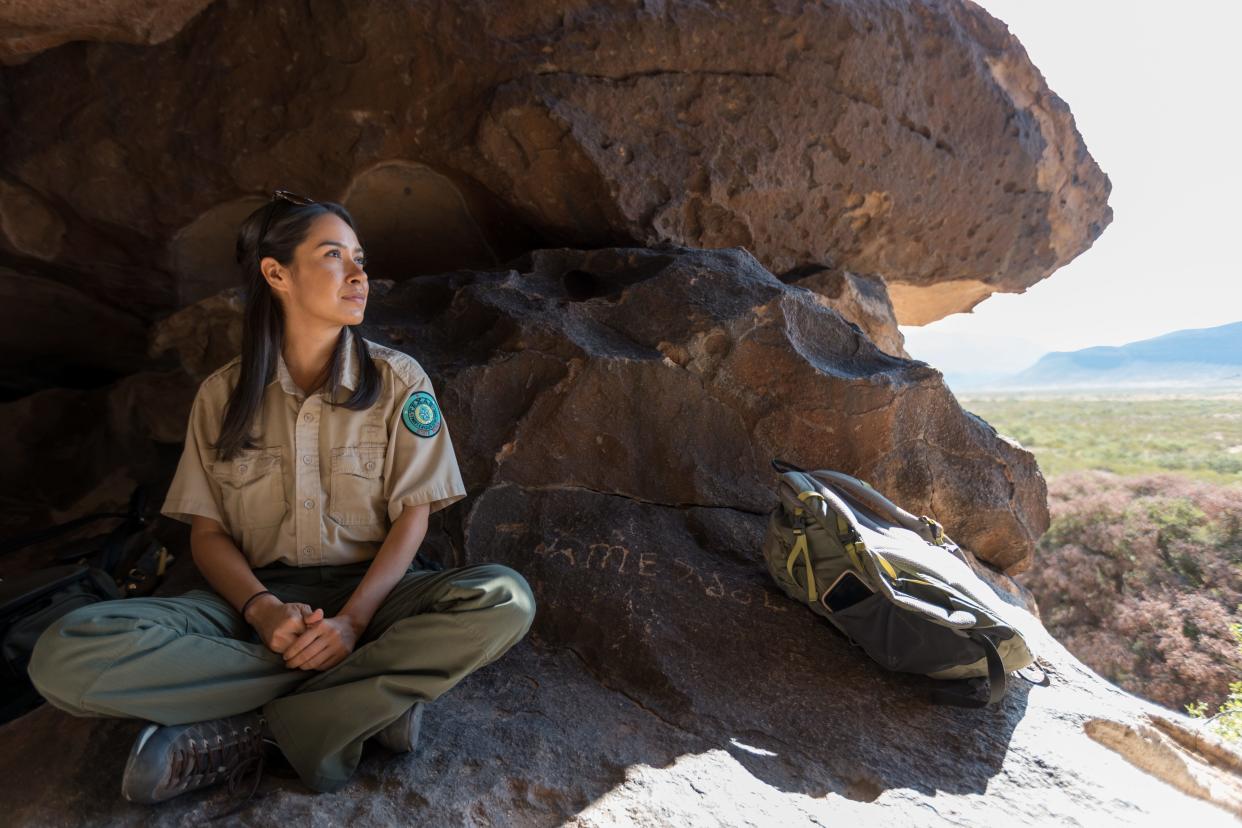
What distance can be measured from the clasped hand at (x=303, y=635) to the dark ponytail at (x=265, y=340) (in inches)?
21.6

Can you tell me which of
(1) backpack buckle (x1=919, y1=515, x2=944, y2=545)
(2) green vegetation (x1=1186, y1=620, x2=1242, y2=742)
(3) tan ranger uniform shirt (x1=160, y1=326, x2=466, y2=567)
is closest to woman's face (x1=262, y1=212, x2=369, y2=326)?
(3) tan ranger uniform shirt (x1=160, y1=326, x2=466, y2=567)

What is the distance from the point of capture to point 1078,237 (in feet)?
19.5

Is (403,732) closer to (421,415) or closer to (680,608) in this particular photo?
(421,415)

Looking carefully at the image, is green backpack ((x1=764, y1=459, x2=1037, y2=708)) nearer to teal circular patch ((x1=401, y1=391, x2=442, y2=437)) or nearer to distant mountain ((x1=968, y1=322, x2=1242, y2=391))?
teal circular patch ((x1=401, y1=391, x2=442, y2=437))

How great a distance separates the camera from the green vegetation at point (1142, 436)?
1307cm

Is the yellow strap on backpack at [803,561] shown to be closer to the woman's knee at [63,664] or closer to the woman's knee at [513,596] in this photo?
the woman's knee at [513,596]

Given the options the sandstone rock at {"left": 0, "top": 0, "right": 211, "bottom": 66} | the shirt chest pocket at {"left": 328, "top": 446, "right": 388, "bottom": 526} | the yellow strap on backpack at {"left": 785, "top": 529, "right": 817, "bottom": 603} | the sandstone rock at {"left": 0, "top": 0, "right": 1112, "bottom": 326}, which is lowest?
the yellow strap on backpack at {"left": 785, "top": 529, "right": 817, "bottom": 603}

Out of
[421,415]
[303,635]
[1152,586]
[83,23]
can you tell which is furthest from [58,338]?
[1152,586]

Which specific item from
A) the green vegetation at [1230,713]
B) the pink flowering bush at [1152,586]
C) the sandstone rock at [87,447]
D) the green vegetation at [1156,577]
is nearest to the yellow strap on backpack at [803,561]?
the green vegetation at [1230,713]

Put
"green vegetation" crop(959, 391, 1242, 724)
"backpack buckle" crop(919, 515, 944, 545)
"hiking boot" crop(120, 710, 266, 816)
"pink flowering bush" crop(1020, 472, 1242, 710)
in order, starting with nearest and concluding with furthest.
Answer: "hiking boot" crop(120, 710, 266, 816) < "backpack buckle" crop(919, 515, 944, 545) < "green vegetation" crop(959, 391, 1242, 724) < "pink flowering bush" crop(1020, 472, 1242, 710)

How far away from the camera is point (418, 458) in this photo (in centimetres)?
225

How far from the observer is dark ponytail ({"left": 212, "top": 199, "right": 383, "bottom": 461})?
86.3 inches

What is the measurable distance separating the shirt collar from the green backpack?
4.83 feet

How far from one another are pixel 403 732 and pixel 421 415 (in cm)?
89
